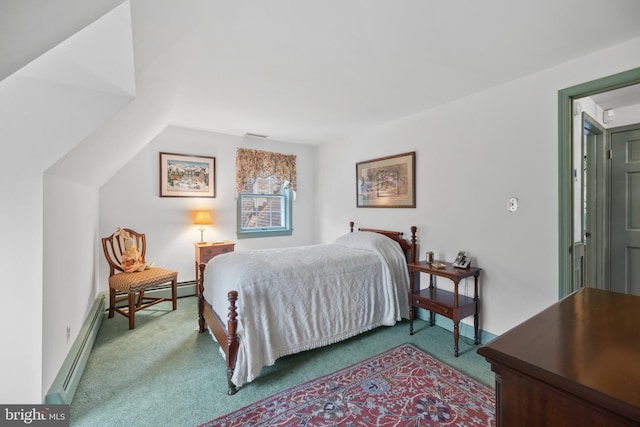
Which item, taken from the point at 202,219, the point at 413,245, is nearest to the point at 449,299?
the point at 413,245

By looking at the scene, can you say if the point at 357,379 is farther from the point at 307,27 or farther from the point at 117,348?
the point at 307,27

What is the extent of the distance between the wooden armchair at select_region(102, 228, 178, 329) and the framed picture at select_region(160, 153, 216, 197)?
0.77 meters

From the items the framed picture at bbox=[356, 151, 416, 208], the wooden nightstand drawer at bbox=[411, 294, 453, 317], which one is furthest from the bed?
the framed picture at bbox=[356, 151, 416, 208]

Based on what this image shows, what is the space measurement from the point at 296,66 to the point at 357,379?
2528mm

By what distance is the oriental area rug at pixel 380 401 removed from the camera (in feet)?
5.58

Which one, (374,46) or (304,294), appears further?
(304,294)

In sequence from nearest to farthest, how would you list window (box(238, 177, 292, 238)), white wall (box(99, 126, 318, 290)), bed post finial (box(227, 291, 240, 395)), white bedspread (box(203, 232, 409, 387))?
bed post finial (box(227, 291, 240, 395)), white bedspread (box(203, 232, 409, 387)), white wall (box(99, 126, 318, 290)), window (box(238, 177, 292, 238))

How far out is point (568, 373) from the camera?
0.67 m

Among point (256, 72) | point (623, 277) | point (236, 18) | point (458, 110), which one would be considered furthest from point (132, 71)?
point (623, 277)

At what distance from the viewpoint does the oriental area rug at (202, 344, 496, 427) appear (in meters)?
1.70

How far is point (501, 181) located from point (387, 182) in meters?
1.40

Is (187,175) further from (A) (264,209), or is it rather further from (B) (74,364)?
(B) (74,364)

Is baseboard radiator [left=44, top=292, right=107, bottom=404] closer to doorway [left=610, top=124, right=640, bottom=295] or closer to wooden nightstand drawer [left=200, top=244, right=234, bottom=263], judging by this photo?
wooden nightstand drawer [left=200, top=244, right=234, bottom=263]

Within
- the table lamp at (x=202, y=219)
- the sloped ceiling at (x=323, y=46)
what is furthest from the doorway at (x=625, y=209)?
the table lamp at (x=202, y=219)
